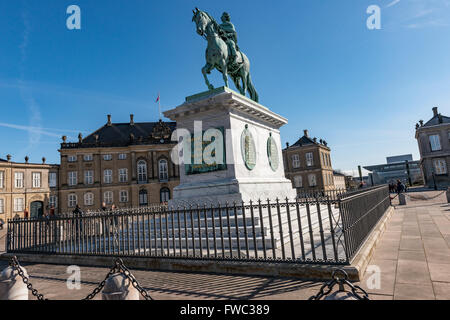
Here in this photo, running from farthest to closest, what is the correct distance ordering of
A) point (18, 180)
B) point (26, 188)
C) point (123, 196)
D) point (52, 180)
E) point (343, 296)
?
point (123, 196) → point (52, 180) → point (26, 188) → point (18, 180) → point (343, 296)

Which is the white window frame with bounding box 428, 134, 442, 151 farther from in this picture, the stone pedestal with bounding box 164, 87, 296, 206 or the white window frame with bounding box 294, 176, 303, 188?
the stone pedestal with bounding box 164, 87, 296, 206

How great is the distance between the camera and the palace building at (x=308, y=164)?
151ft

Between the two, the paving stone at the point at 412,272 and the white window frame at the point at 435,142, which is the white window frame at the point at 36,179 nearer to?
the paving stone at the point at 412,272

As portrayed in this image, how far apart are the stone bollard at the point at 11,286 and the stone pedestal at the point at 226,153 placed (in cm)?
451

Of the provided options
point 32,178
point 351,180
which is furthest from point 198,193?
point 351,180

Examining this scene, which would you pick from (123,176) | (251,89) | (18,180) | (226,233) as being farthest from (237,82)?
(18,180)

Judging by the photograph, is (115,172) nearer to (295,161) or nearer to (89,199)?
(89,199)

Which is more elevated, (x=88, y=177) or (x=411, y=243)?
(x=88, y=177)

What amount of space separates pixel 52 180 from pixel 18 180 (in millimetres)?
4177

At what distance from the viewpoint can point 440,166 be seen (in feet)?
128

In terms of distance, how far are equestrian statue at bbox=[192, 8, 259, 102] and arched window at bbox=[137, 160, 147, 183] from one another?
34.4 metres

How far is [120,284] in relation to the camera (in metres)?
2.77

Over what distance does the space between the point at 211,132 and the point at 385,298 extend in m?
6.07

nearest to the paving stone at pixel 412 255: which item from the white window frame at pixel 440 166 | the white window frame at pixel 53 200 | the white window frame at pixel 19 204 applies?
the white window frame at pixel 440 166
